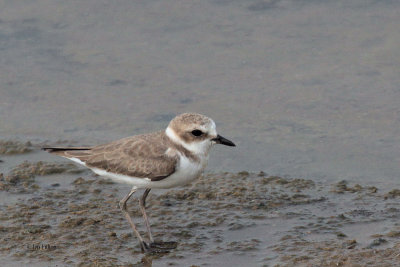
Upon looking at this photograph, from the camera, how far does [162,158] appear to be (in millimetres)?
6465

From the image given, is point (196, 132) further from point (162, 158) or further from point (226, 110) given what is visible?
point (226, 110)

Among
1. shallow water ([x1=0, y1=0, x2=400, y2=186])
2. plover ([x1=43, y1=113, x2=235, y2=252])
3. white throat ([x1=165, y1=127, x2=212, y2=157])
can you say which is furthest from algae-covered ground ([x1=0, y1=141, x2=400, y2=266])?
white throat ([x1=165, y1=127, x2=212, y2=157])

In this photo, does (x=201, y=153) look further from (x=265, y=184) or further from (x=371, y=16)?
(x=371, y=16)

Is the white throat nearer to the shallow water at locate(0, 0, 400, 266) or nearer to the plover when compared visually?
the plover

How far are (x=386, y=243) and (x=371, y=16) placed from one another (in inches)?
240

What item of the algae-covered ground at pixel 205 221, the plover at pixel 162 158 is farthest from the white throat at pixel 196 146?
the algae-covered ground at pixel 205 221

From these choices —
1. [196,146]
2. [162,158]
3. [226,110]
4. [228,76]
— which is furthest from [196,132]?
[228,76]

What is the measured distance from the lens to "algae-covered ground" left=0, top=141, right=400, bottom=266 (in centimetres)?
619

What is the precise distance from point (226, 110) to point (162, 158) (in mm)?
3202

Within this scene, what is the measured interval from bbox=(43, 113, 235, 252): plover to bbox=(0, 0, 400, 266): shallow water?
1.79 ft

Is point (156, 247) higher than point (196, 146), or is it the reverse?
point (196, 146)

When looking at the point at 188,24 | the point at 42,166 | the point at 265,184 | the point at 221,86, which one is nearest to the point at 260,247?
the point at 265,184

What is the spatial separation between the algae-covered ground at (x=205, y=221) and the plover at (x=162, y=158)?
0.33 metres

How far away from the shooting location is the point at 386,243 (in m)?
6.19
